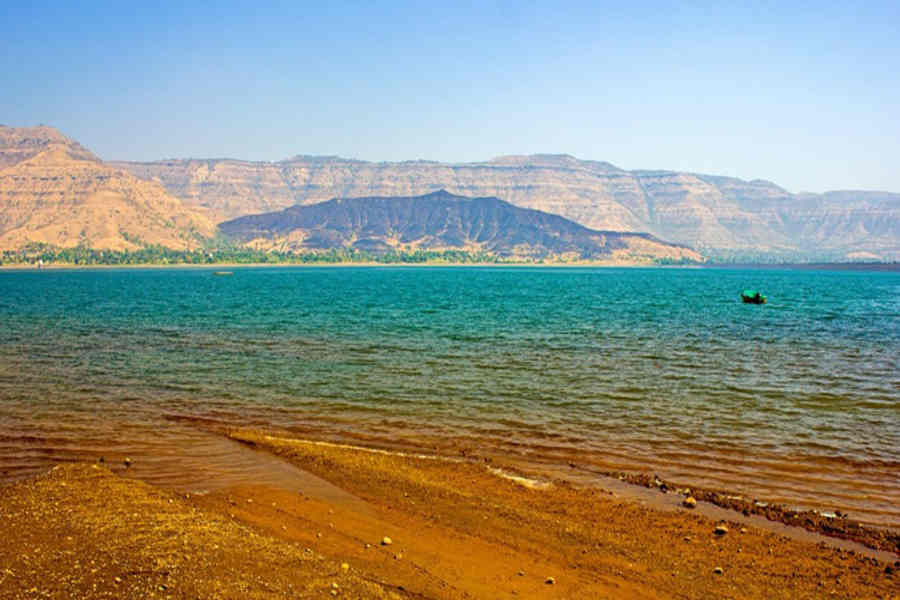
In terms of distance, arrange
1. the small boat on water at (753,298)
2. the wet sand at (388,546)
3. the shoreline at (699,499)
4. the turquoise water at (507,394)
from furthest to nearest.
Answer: the small boat on water at (753,298), the turquoise water at (507,394), the shoreline at (699,499), the wet sand at (388,546)

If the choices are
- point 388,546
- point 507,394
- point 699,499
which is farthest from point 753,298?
point 388,546

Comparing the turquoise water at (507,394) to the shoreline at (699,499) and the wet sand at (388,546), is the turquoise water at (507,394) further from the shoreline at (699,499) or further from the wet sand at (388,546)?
the wet sand at (388,546)

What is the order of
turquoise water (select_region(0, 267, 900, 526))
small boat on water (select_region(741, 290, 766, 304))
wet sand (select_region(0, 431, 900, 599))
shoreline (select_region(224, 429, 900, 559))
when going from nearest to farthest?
wet sand (select_region(0, 431, 900, 599))
shoreline (select_region(224, 429, 900, 559))
turquoise water (select_region(0, 267, 900, 526))
small boat on water (select_region(741, 290, 766, 304))

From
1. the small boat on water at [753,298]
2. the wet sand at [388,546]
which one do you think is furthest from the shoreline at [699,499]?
the small boat on water at [753,298]

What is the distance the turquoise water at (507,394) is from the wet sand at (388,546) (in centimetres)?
356

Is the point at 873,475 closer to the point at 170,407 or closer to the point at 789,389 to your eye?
the point at 789,389

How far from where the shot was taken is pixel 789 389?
103 ft

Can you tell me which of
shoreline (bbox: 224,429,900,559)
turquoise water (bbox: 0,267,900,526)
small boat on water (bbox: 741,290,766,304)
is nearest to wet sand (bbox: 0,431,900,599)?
shoreline (bbox: 224,429,900,559)

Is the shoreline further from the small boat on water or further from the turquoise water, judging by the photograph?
the small boat on water

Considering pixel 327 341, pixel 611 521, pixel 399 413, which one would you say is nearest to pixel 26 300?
pixel 327 341

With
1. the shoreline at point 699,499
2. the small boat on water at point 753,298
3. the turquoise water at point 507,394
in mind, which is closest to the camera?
the shoreline at point 699,499

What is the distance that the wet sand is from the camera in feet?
36.8

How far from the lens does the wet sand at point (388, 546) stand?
36.8 feet

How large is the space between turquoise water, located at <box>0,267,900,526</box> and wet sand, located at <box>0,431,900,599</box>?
3.56 meters
